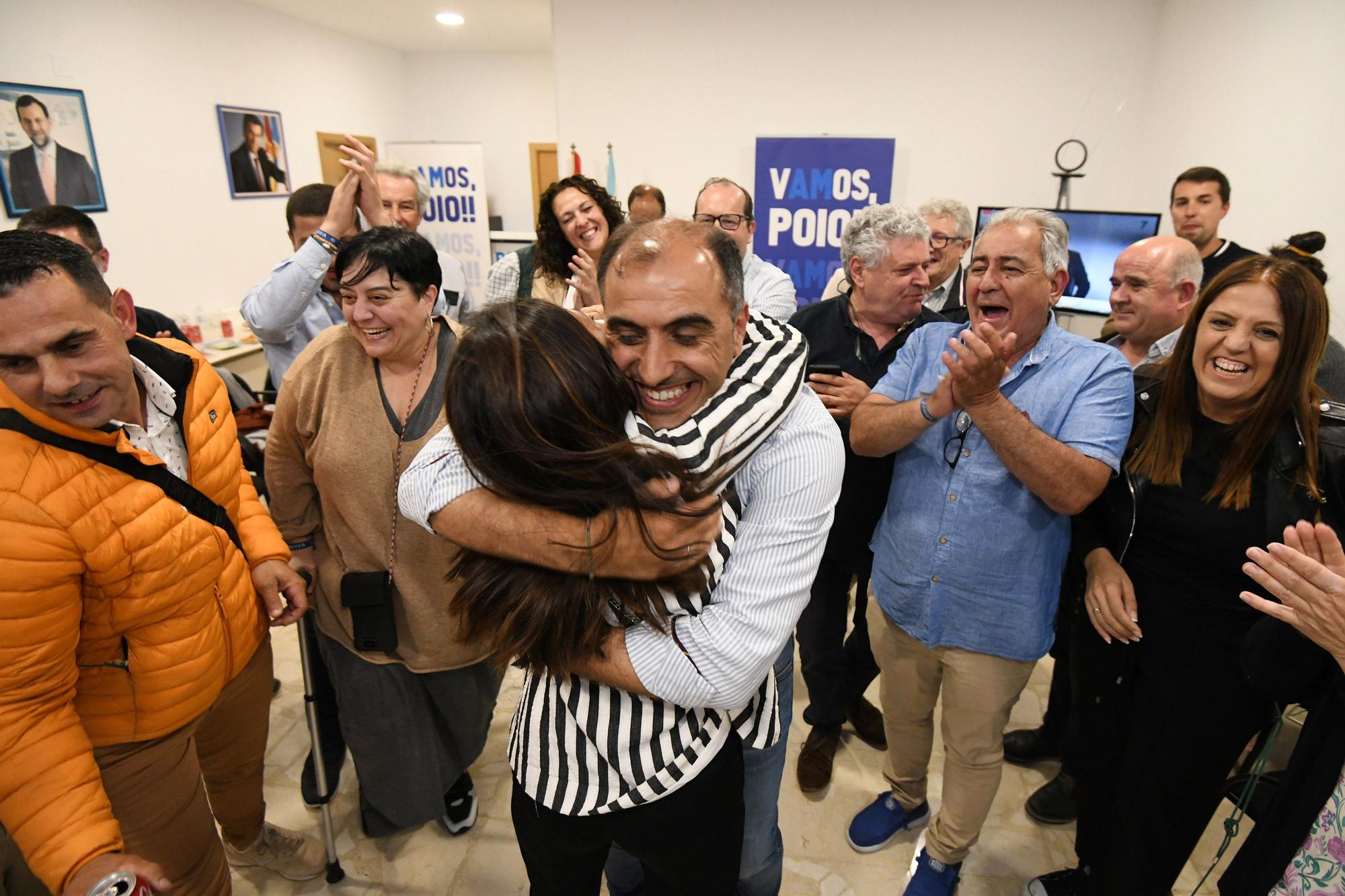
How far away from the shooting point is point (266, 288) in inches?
84.4

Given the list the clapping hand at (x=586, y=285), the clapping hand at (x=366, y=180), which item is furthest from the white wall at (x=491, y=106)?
the clapping hand at (x=366, y=180)

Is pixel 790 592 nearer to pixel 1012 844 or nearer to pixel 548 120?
pixel 1012 844

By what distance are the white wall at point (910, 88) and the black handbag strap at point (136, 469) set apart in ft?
14.8

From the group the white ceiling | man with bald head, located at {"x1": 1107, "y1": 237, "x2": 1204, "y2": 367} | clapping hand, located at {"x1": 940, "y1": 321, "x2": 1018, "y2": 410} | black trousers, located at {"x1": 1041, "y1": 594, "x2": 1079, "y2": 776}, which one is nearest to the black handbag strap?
clapping hand, located at {"x1": 940, "y1": 321, "x2": 1018, "y2": 410}

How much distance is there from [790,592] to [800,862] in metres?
1.57

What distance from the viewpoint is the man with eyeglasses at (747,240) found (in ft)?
8.55

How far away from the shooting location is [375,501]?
1781mm

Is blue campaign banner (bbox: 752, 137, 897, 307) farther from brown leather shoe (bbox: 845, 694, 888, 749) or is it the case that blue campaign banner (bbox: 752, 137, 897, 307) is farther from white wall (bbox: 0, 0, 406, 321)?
white wall (bbox: 0, 0, 406, 321)

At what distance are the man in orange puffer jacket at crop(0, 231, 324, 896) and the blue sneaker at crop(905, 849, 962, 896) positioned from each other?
1.81 m

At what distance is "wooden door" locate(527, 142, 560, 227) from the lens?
8.34 meters

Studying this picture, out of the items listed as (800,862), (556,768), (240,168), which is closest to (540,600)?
(556,768)

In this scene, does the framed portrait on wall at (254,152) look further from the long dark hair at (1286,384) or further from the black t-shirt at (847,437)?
the long dark hair at (1286,384)

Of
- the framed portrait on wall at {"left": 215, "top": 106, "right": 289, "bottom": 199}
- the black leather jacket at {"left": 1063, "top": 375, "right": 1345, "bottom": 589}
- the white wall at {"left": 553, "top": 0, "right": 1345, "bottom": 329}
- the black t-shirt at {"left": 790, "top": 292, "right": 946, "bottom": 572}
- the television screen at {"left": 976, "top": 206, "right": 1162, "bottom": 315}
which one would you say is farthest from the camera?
the framed portrait on wall at {"left": 215, "top": 106, "right": 289, "bottom": 199}

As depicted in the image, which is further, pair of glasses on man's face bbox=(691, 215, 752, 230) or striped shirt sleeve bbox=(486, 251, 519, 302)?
striped shirt sleeve bbox=(486, 251, 519, 302)
